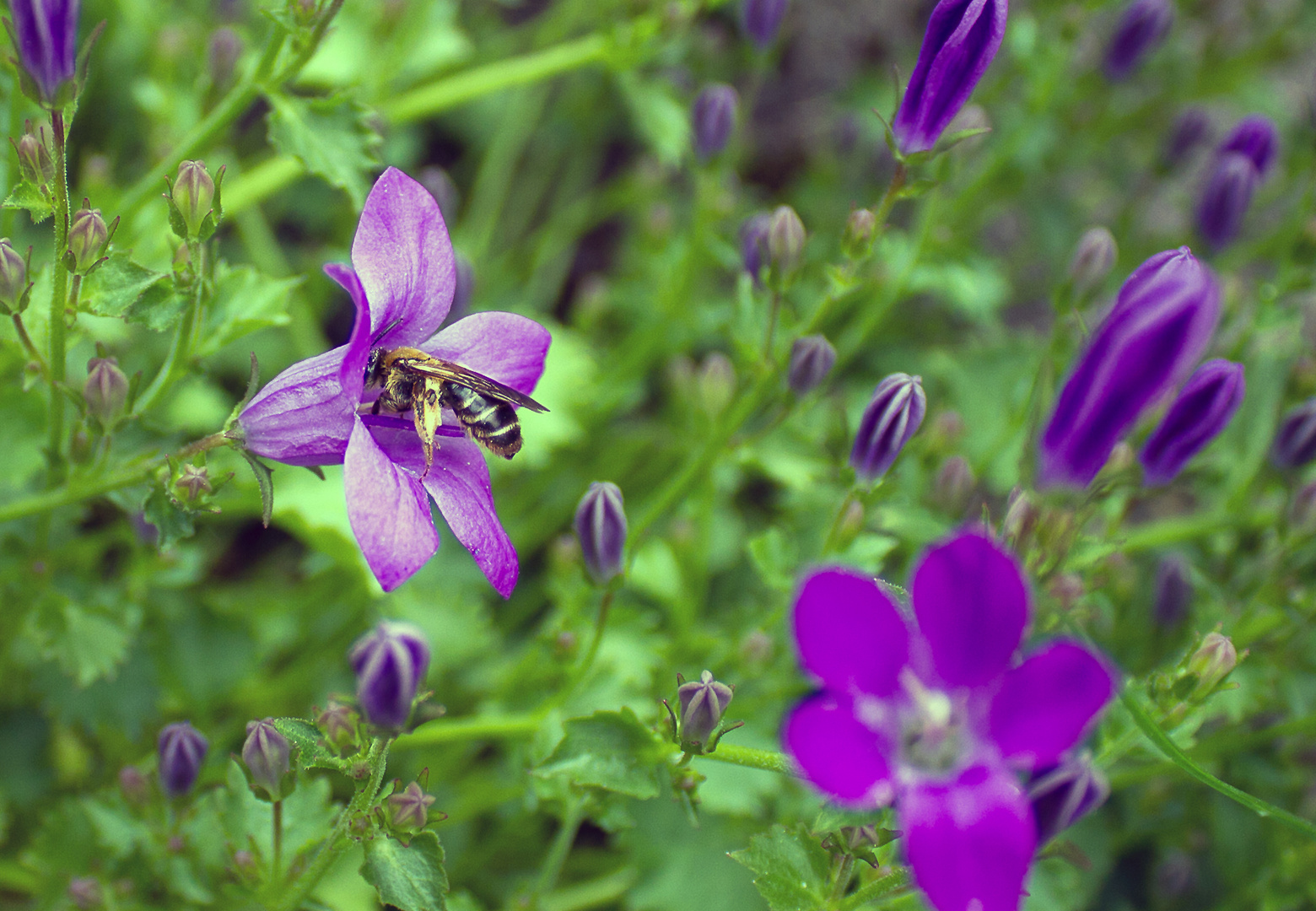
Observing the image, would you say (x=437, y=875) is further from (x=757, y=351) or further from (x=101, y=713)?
(x=101, y=713)

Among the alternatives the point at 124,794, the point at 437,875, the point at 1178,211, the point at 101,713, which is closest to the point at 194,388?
the point at 101,713

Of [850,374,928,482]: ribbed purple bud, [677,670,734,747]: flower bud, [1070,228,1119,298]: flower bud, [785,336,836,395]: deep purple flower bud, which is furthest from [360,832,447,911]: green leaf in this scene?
[1070,228,1119,298]: flower bud

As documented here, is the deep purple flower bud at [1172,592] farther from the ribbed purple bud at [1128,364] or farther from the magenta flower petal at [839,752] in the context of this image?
the magenta flower petal at [839,752]

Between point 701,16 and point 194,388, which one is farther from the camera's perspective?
point 701,16

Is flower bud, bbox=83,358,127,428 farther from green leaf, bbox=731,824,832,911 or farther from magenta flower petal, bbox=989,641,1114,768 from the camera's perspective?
magenta flower petal, bbox=989,641,1114,768

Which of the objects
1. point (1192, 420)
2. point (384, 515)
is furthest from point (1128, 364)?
point (384, 515)

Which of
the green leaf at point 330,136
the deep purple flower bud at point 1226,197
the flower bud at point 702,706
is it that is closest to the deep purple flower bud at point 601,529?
the flower bud at point 702,706

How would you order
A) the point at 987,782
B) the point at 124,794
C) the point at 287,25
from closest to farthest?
the point at 987,782
the point at 287,25
the point at 124,794
